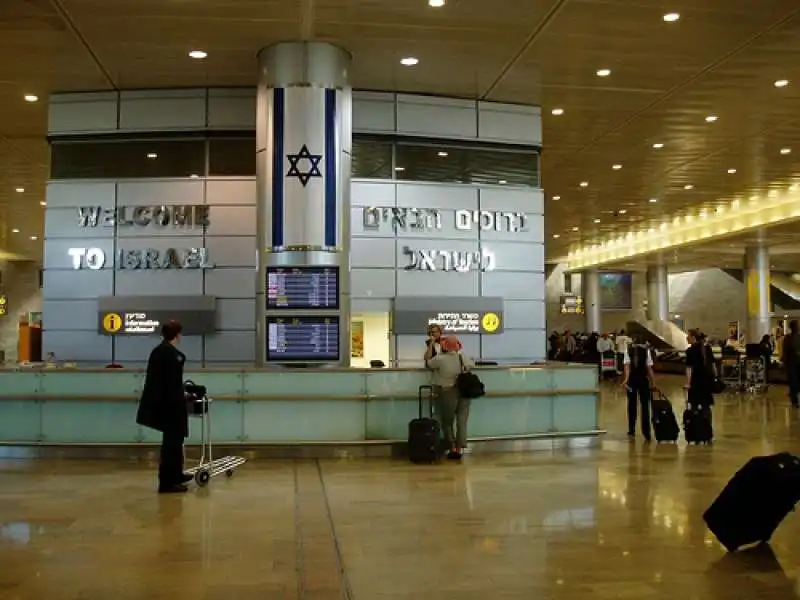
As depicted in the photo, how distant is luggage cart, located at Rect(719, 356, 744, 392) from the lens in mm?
22609

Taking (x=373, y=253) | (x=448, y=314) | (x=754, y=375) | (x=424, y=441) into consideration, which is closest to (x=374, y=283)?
(x=373, y=253)

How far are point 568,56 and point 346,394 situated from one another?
547cm

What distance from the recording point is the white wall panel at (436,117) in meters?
13.2

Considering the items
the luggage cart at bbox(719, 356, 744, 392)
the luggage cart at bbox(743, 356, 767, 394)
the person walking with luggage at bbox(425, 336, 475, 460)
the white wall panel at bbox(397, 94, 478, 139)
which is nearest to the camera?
the person walking with luggage at bbox(425, 336, 475, 460)

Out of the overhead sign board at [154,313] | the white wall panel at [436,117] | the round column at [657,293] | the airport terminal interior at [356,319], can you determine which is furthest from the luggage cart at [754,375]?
the round column at [657,293]

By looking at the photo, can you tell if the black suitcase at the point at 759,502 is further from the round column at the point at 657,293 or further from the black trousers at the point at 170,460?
the round column at the point at 657,293

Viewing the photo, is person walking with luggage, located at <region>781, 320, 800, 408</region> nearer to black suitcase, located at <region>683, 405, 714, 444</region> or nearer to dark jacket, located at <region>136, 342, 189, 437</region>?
black suitcase, located at <region>683, 405, 714, 444</region>

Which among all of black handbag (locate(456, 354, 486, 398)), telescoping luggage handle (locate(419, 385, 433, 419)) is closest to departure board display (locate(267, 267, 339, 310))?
telescoping luggage handle (locate(419, 385, 433, 419))

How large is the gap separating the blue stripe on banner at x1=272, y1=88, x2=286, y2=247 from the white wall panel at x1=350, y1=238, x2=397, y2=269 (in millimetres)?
2361

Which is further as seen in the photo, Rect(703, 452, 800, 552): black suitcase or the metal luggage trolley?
the metal luggage trolley

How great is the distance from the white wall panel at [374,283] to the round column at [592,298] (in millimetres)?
34048

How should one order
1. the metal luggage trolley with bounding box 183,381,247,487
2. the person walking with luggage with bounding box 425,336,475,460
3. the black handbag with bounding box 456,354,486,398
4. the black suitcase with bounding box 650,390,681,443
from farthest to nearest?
1. the black suitcase with bounding box 650,390,681,443
2. the person walking with luggage with bounding box 425,336,475,460
3. the black handbag with bounding box 456,354,486,398
4. the metal luggage trolley with bounding box 183,381,247,487

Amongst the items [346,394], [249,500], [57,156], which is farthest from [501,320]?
[57,156]

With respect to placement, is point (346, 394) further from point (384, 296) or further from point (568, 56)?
point (568, 56)
